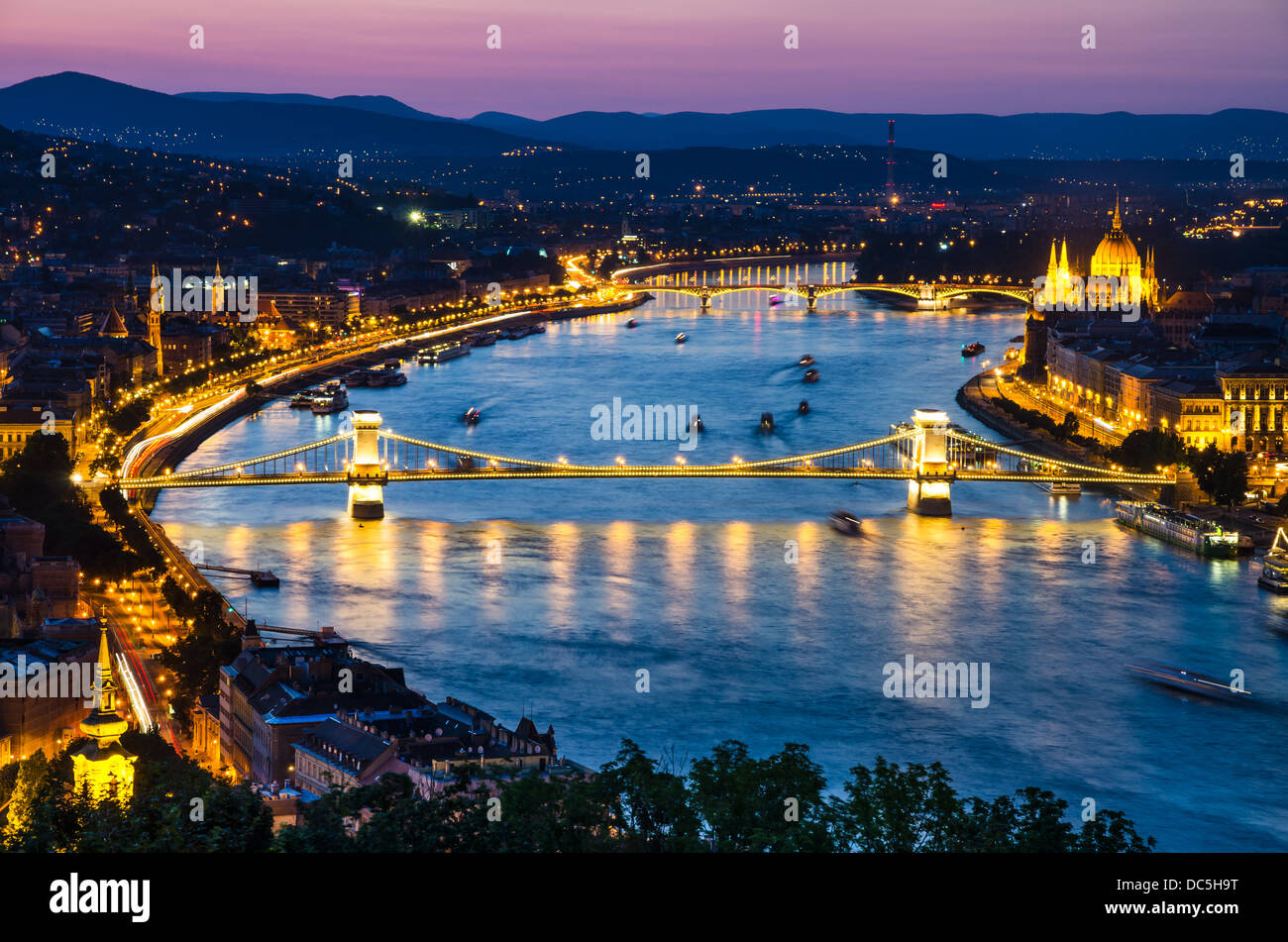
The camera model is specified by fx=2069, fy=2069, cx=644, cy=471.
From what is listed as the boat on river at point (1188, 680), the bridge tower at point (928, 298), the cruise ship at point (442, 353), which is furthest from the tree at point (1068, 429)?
the bridge tower at point (928, 298)

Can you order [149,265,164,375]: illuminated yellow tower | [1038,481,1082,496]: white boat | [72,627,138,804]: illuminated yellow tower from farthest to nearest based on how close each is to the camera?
[149,265,164,375]: illuminated yellow tower
[1038,481,1082,496]: white boat
[72,627,138,804]: illuminated yellow tower

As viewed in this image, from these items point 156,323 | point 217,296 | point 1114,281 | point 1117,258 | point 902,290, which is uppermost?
point 1117,258

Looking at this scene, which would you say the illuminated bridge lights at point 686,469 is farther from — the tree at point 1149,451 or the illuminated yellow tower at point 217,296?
the illuminated yellow tower at point 217,296

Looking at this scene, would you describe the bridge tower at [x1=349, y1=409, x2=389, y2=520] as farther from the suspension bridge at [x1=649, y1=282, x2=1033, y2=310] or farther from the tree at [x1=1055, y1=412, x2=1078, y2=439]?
the suspension bridge at [x1=649, y1=282, x2=1033, y2=310]

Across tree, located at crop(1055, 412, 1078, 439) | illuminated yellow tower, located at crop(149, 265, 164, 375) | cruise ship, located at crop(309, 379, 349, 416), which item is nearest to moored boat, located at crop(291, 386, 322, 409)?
cruise ship, located at crop(309, 379, 349, 416)

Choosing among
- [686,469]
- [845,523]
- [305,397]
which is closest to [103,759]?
[845,523]

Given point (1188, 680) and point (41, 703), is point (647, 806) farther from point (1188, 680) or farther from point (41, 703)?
point (1188, 680)
